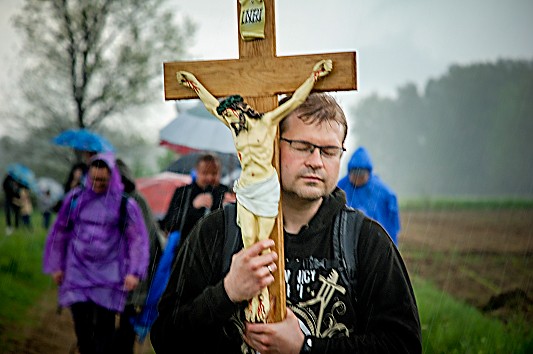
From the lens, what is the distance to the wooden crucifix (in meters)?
2.10

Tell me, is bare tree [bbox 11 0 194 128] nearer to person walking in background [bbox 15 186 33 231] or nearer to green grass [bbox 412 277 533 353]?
person walking in background [bbox 15 186 33 231]

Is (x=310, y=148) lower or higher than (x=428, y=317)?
higher

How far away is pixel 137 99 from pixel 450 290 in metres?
10.7

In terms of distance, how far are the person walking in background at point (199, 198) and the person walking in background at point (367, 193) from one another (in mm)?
1055

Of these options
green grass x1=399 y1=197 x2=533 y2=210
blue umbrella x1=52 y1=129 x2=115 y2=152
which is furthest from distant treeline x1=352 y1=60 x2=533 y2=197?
blue umbrella x1=52 y1=129 x2=115 y2=152

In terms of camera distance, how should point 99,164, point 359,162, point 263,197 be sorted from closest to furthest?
point 263,197
point 99,164
point 359,162

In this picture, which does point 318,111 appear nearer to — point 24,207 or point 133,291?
point 133,291

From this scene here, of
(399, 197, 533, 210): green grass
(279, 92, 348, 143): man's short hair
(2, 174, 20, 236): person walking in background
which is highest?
(279, 92, 348, 143): man's short hair

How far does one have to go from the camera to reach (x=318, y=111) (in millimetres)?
2156

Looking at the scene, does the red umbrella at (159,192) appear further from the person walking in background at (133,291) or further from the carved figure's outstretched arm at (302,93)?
the carved figure's outstretched arm at (302,93)

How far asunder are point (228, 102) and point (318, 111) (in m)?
0.31

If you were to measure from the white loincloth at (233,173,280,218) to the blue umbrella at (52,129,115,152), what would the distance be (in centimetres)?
361

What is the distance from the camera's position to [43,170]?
68.5ft

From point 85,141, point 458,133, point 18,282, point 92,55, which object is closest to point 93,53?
point 92,55
